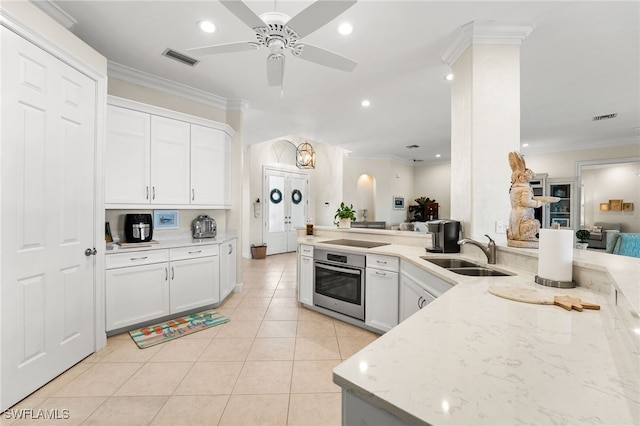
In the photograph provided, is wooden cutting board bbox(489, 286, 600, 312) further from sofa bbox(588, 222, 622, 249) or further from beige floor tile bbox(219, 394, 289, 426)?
sofa bbox(588, 222, 622, 249)

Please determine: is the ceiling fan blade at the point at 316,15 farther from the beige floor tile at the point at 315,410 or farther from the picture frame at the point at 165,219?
the picture frame at the point at 165,219

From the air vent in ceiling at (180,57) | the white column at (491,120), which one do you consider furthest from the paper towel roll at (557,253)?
the air vent in ceiling at (180,57)

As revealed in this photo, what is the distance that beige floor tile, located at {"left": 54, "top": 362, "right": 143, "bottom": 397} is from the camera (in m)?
1.86

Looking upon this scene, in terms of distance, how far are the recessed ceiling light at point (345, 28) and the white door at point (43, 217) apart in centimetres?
215

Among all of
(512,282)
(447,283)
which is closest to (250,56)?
(447,283)

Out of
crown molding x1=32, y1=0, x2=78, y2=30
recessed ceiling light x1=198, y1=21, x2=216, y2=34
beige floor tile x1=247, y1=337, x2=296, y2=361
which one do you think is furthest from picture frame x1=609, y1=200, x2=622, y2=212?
crown molding x1=32, y1=0, x2=78, y2=30

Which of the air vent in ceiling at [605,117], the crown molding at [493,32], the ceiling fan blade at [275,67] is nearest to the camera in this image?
the ceiling fan blade at [275,67]

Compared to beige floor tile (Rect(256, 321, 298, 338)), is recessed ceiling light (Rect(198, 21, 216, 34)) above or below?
above

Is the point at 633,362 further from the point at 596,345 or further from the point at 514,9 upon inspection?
the point at 514,9

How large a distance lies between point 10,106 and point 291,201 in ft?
21.0

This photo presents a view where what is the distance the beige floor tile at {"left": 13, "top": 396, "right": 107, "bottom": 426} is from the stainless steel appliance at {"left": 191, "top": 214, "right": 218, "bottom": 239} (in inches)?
78.6

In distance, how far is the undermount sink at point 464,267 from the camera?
6.04ft

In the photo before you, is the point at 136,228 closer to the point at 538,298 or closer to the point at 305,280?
the point at 305,280

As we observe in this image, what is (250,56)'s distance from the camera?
282cm
